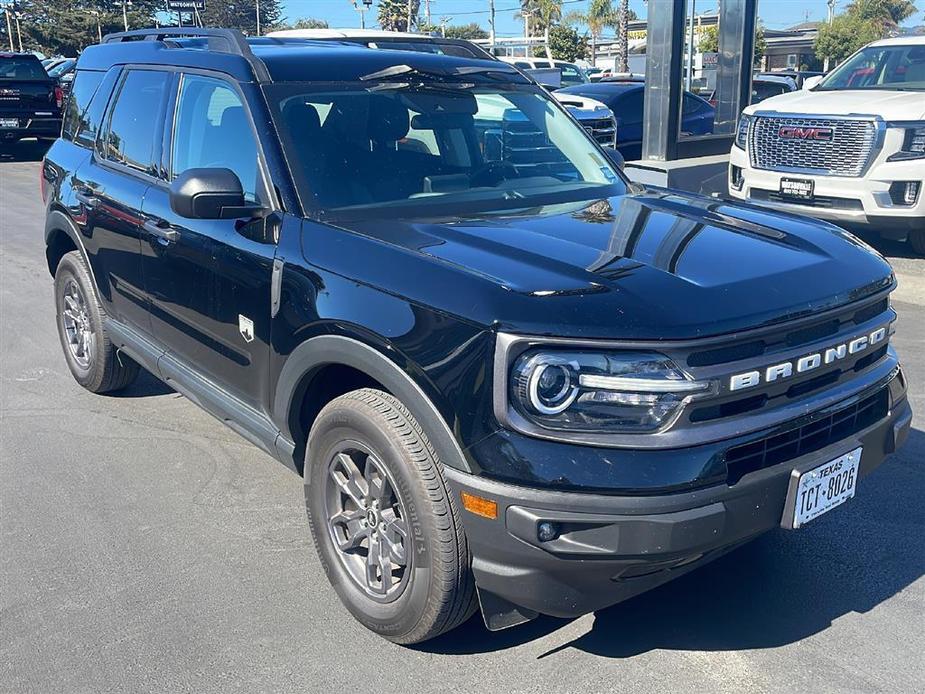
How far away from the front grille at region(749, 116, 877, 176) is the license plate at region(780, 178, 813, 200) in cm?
15

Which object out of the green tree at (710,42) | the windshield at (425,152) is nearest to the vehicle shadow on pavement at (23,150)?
the windshield at (425,152)

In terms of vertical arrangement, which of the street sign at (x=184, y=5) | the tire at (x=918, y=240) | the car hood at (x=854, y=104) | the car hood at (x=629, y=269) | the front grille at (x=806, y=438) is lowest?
the tire at (x=918, y=240)

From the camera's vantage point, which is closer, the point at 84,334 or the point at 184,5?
the point at 84,334

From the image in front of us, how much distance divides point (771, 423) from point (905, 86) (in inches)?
320

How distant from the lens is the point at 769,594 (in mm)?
3490

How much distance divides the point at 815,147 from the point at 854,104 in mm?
562

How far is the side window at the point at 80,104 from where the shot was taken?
5.38 meters

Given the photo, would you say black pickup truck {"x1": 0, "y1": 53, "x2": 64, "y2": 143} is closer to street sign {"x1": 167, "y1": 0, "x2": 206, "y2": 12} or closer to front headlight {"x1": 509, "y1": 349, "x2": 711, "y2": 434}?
street sign {"x1": 167, "y1": 0, "x2": 206, "y2": 12}

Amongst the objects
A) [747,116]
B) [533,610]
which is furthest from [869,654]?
[747,116]

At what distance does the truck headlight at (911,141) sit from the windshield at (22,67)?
53.2 ft

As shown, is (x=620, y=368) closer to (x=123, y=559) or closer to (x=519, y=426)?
(x=519, y=426)

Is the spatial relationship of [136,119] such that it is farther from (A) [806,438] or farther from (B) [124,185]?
(A) [806,438]

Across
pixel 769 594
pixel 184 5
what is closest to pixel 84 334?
pixel 769 594

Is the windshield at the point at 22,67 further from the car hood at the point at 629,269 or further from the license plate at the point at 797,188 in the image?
the car hood at the point at 629,269
